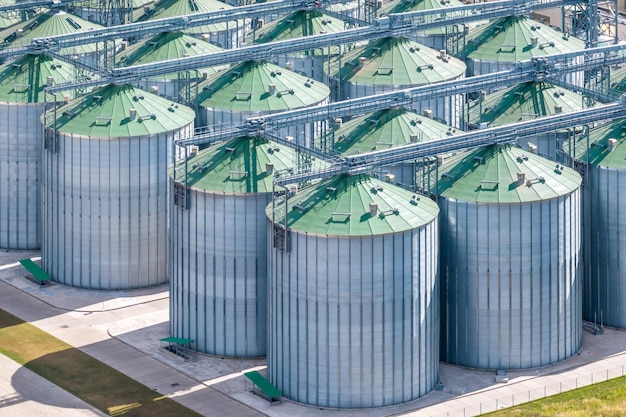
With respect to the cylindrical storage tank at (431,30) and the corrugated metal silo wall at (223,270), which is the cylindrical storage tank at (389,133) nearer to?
the corrugated metal silo wall at (223,270)

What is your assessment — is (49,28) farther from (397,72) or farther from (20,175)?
(397,72)

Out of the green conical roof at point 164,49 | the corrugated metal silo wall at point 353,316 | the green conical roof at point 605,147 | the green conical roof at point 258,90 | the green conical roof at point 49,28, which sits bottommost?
the corrugated metal silo wall at point 353,316

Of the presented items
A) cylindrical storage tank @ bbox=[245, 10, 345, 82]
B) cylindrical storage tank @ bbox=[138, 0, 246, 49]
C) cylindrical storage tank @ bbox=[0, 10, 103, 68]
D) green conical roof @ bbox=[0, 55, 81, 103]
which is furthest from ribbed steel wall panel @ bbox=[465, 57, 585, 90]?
green conical roof @ bbox=[0, 55, 81, 103]

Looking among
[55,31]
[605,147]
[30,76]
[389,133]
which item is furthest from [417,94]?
[55,31]

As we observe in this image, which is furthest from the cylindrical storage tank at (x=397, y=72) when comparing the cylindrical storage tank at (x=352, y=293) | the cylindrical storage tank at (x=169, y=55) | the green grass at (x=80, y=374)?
the green grass at (x=80, y=374)

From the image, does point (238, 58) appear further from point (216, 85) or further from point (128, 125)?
point (128, 125)

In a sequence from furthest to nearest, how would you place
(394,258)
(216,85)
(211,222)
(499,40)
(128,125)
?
(499,40) → (216,85) → (128,125) → (211,222) → (394,258)

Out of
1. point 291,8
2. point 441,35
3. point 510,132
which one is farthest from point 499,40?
point 510,132
